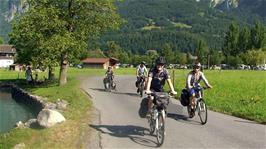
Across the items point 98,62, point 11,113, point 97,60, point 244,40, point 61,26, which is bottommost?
point 11,113

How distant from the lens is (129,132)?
47.6 ft

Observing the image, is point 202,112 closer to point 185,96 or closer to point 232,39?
point 185,96

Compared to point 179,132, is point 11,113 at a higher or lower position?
lower

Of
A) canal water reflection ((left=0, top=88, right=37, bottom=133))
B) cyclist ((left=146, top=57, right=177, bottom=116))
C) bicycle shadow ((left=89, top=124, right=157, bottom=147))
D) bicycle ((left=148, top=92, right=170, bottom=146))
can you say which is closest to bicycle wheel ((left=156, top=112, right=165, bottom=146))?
bicycle ((left=148, top=92, right=170, bottom=146))

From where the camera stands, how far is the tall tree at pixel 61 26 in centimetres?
3634

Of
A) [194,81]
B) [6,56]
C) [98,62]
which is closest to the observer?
[194,81]

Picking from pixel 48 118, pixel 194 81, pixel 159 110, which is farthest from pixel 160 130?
pixel 194 81

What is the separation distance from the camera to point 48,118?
15188 millimetres

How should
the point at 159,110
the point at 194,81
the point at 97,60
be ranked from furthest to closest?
the point at 97,60
the point at 194,81
the point at 159,110

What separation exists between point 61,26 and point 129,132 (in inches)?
941

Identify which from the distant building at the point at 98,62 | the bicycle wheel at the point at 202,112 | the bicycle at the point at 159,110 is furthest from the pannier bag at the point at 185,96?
the distant building at the point at 98,62

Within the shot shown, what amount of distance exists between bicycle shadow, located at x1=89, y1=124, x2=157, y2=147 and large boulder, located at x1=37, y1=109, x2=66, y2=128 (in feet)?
3.94

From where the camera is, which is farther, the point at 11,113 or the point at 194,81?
the point at 11,113

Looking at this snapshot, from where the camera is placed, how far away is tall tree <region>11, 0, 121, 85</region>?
119ft
